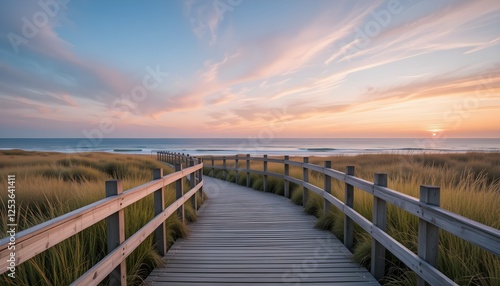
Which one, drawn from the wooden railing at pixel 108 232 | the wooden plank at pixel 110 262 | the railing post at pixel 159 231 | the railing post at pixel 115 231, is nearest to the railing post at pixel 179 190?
the wooden railing at pixel 108 232

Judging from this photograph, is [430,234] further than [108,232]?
No

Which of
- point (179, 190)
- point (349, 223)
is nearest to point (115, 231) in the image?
point (179, 190)

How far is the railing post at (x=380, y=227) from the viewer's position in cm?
350

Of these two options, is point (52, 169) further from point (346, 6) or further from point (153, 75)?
point (346, 6)

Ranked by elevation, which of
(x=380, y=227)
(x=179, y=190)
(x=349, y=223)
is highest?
(x=179, y=190)

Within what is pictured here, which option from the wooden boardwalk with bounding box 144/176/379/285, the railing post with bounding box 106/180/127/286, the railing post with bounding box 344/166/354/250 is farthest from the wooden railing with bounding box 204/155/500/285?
the railing post with bounding box 106/180/127/286

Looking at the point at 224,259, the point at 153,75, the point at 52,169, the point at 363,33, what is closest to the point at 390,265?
the point at 224,259

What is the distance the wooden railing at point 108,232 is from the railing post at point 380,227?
269 centimetres

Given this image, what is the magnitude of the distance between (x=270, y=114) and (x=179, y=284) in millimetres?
20680

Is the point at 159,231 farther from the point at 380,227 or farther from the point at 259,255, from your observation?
the point at 380,227

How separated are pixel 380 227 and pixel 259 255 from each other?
1.75m

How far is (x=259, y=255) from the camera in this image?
4379mm

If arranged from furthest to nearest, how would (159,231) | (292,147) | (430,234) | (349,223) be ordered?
(292,147)
(349,223)
(159,231)
(430,234)

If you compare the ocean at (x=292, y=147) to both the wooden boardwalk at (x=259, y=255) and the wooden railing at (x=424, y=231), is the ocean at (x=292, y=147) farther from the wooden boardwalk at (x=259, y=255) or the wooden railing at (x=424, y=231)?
the wooden railing at (x=424, y=231)
